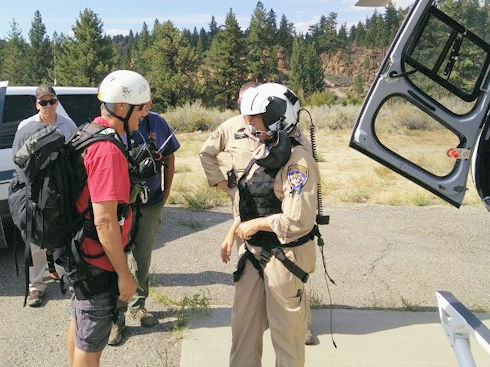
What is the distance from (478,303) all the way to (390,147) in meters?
2.97

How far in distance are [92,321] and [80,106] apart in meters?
4.71

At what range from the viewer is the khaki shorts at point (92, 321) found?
2.47 metres

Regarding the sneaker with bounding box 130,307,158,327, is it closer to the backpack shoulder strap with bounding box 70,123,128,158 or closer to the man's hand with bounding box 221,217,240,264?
the man's hand with bounding box 221,217,240,264

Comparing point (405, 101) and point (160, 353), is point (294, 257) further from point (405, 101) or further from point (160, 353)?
point (160, 353)

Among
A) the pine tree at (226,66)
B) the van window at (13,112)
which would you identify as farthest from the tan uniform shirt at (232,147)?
the pine tree at (226,66)

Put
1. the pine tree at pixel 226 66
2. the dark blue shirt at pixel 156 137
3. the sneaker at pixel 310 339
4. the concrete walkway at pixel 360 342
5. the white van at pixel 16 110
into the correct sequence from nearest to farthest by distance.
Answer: the concrete walkway at pixel 360 342 < the sneaker at pixel 310 339 < the dark blue shirt at pixel 156 137 < the white van at pixel 16 110 < the pine tree at pixel 226 66

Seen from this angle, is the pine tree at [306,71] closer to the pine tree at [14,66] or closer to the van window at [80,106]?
the pine tree at [14,66]

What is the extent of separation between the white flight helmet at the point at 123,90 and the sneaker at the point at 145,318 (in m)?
2.11

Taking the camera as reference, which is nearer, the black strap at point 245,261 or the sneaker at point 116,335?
the black strap at point 245,261

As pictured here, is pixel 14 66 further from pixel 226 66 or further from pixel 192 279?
pixel 192 279

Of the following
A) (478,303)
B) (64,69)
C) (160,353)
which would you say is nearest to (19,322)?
(160,353)

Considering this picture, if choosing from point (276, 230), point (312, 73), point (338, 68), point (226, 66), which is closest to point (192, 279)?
point (276, 230)

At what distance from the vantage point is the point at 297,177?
8.54 feet

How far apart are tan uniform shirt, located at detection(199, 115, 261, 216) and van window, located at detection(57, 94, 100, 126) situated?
318cm
